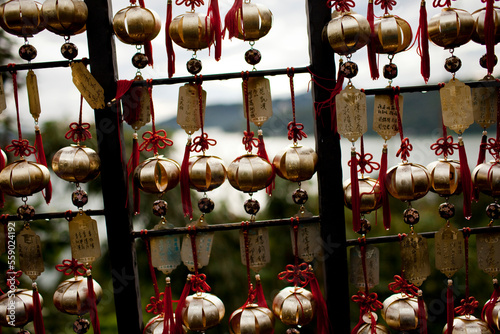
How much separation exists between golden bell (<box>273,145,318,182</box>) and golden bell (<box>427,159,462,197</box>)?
230 millimetres

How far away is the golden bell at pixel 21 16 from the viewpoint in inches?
34.4

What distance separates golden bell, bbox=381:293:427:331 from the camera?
910 mm

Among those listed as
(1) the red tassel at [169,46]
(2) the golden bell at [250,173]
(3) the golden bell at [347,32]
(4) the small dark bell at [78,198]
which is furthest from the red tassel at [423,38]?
(4) the small dark bell at [78,198]

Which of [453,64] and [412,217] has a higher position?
[453,64]

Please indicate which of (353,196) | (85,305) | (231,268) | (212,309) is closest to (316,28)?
(353,196)

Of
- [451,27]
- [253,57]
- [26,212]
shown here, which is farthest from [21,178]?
[451,27]

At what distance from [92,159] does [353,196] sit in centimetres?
49

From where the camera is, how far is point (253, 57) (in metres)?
0.89

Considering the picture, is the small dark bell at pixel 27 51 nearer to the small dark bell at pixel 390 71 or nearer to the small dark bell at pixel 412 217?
the small dark bell at pixel 390 71

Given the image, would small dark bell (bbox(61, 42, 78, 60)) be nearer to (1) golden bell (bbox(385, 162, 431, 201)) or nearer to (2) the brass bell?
(2) the brass bell

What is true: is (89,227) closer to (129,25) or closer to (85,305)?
(85,305)

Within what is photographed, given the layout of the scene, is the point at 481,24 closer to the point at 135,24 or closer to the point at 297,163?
the point at 297,163

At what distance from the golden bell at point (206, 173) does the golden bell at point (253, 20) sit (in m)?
0.24

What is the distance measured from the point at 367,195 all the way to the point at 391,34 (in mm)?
300
